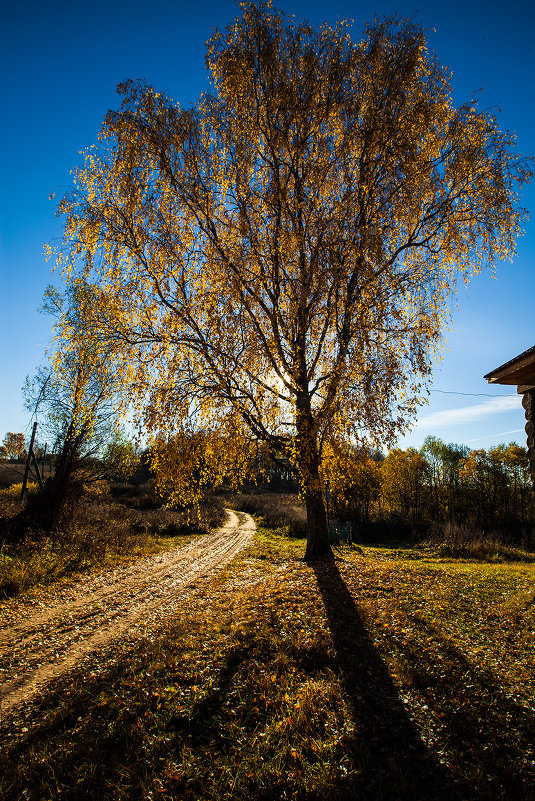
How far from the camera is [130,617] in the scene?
751 centimetres

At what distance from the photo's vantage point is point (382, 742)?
12.2 feet

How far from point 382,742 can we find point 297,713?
2.95ft

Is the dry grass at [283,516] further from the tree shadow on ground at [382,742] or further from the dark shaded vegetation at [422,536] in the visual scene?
the tree shadow on ground at [382,742]

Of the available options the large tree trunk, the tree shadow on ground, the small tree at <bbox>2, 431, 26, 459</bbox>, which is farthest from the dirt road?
the small tree at <bbox>2, 431, 26, 459</bbox>

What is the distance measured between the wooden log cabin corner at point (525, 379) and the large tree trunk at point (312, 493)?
4.18 metres

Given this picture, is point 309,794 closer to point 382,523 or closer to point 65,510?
point 65,510

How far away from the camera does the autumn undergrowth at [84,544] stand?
9.62 m

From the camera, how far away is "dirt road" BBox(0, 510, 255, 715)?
538 cm

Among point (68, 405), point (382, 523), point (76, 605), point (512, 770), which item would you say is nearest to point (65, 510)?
point (68, 405)

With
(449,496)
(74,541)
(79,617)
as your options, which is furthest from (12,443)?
(79,617)

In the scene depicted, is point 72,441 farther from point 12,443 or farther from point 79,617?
point 12,443

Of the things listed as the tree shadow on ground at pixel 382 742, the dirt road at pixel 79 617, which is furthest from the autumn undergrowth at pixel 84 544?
the tree shadow on ground at pixel 382 742

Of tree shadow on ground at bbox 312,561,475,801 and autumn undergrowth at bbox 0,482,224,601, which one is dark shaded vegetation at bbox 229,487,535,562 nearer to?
autumn undergrowth at bbox 0,482,224,601

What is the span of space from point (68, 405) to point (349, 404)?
41.1ft
